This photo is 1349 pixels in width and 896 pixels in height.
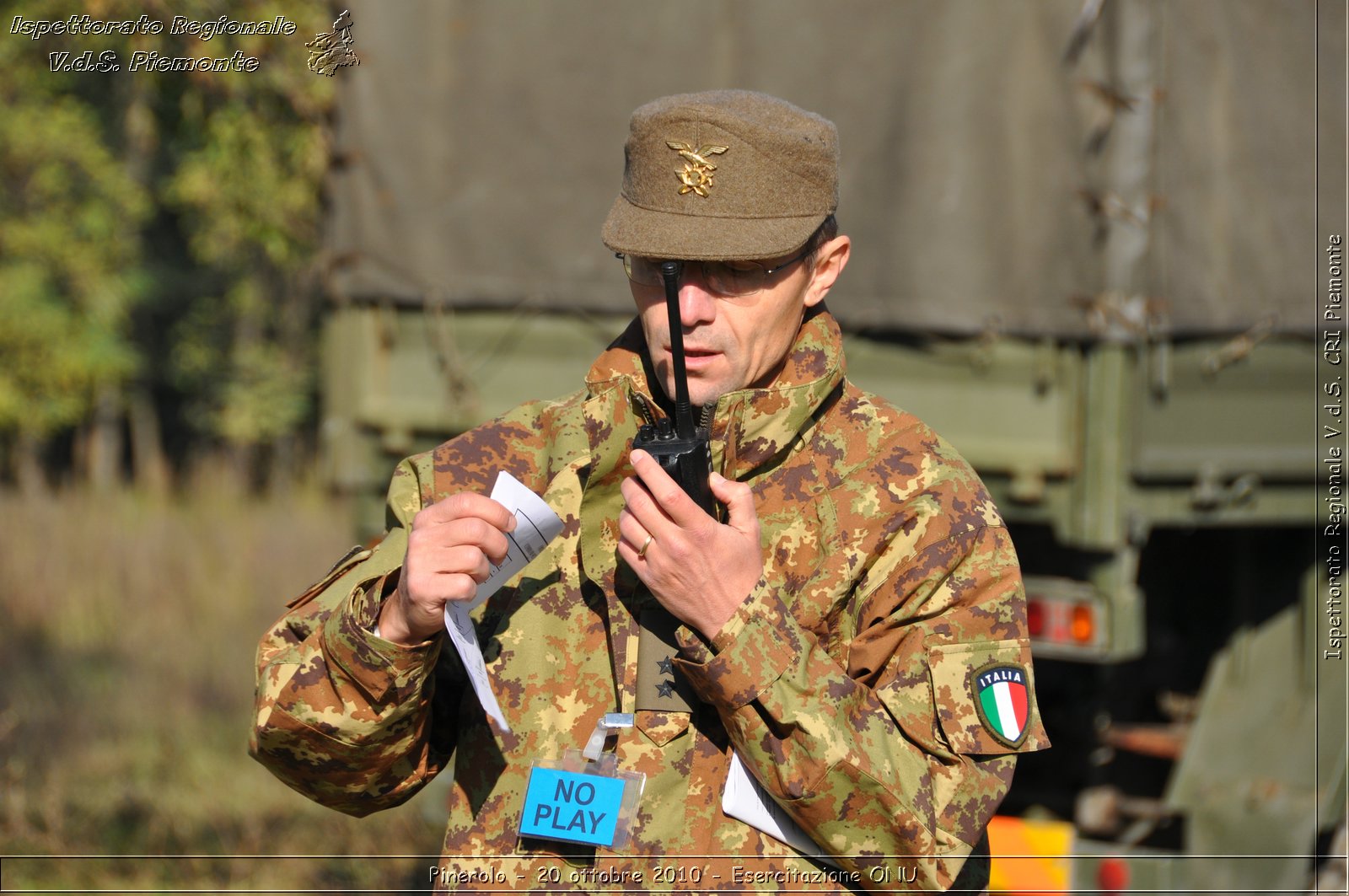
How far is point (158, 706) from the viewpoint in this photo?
703 centimetres

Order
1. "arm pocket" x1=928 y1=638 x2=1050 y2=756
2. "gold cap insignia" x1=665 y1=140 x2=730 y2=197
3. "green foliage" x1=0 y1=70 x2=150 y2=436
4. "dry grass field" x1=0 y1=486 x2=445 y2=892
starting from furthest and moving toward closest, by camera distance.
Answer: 1. "green foliage" x1=0 y1=70 x2=150 y2=436
2. "dry grass field" x1=0 y1=486 x2=445 y2=892
3. "gold cap insignia" x1=665 y1=140 x2=730 y2=197
4. "arm pocket" x1=928 y1=638 x2=1050 y2=756

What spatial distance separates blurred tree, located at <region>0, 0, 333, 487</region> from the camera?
6.13 meters

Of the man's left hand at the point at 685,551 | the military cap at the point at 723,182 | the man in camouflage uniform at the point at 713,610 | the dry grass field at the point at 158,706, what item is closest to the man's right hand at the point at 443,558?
the man in camouflage uniform at the point at 713,610

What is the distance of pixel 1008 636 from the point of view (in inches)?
76.0

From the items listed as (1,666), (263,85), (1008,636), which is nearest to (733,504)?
(1008,636)

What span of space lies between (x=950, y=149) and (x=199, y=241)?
12.5 meters

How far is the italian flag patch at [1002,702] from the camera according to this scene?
187 centimetres

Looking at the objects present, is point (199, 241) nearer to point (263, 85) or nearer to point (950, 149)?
point (263, 85)

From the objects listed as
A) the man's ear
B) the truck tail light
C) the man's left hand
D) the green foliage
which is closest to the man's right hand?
the man's left hand

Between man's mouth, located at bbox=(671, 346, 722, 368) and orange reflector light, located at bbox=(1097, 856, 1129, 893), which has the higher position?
man's mouth, located at bbox=(671, 346, 722, 368)

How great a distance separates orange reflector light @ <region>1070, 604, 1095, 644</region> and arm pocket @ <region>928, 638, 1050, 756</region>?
2.58 meters

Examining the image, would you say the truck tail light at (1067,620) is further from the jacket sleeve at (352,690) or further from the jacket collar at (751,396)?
the jacket sleeve at (352,690)

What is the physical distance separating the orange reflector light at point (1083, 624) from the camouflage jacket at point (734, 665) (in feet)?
8.16

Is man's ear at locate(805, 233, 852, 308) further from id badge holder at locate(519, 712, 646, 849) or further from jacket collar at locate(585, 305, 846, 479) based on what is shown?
id badge holder at locate(519, 712, 646, 849)
